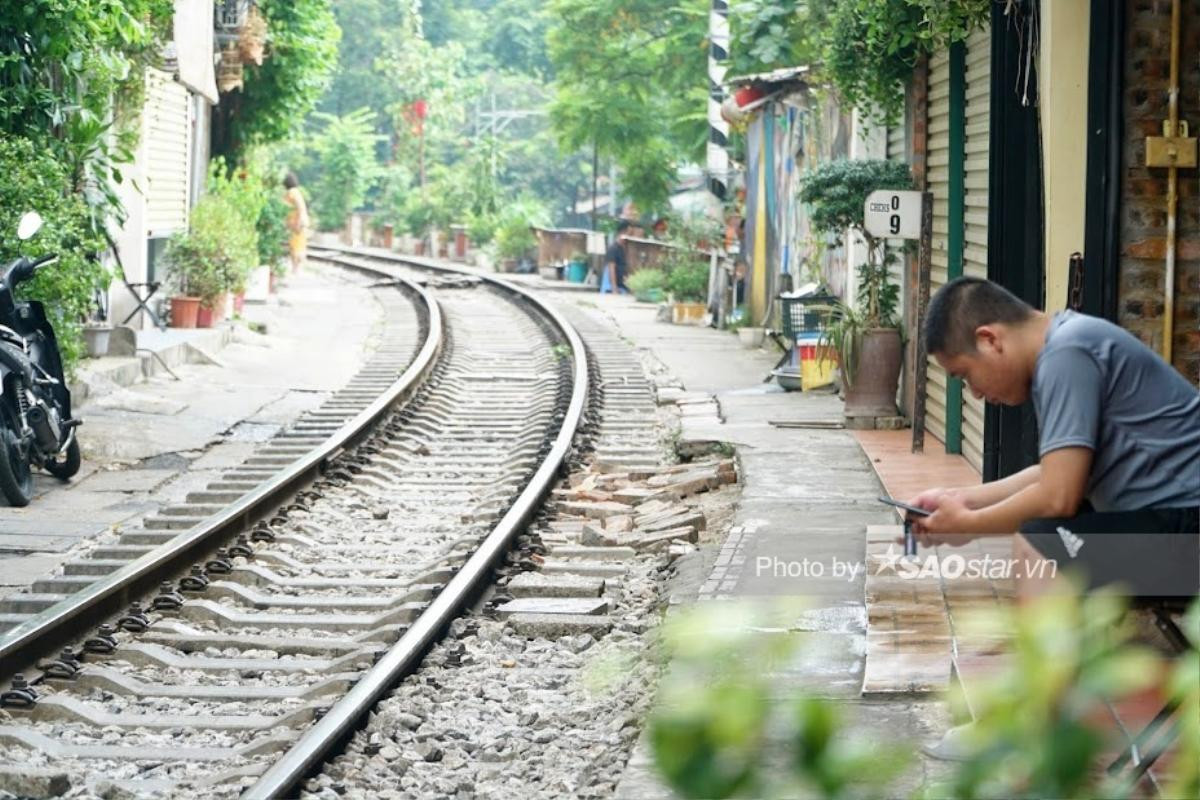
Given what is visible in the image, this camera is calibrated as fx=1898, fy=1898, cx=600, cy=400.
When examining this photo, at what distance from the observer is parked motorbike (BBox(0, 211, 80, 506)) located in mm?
10438

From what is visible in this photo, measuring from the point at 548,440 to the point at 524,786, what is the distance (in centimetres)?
727

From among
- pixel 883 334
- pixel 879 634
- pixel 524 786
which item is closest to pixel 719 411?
pixel 883 334

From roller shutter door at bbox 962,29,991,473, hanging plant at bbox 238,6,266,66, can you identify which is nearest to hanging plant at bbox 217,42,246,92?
hanging plant at bbox 238,6,266,66

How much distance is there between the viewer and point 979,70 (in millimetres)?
11141

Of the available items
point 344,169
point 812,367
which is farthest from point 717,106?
point 344,169

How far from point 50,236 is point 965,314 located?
362 inches

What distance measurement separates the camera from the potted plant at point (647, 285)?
29078 millimetres

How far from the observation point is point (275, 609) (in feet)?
27.0

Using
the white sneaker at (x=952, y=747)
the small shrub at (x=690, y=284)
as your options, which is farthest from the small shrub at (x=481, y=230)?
the white sneaker at (x=952, y=747)

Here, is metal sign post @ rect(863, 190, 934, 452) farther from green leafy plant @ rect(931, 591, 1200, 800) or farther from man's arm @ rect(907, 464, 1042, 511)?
green leafy plant @ rect(931, 591, 1200, 800)

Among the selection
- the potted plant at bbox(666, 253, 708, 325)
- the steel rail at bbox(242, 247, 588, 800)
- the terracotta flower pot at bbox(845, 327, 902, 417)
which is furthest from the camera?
the potted plant at bbox(666, 253, 708, 325)

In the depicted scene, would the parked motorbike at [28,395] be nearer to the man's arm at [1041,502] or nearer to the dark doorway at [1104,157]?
the dark doorway at [1104,157]

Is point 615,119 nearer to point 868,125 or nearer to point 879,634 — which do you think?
point 868,125

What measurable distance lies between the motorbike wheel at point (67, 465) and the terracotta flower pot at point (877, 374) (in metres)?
5.28
